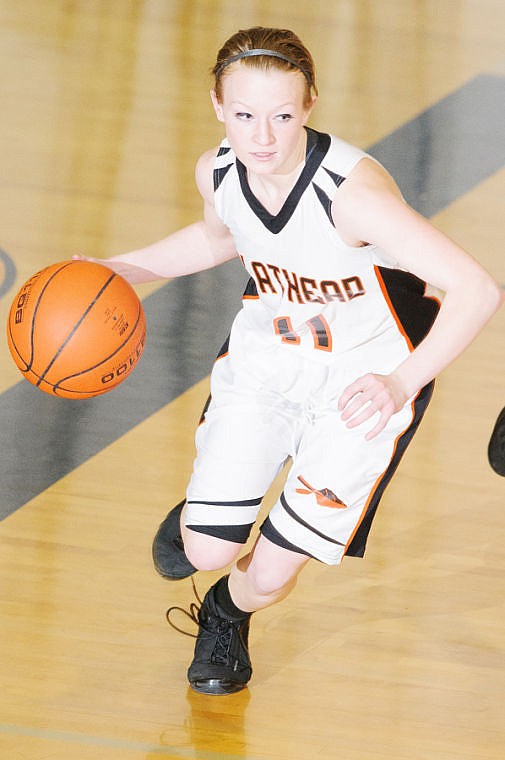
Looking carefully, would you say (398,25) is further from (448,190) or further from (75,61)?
(448,190)

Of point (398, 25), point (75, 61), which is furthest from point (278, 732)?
point (398, 25)

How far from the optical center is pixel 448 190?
6.04 meters

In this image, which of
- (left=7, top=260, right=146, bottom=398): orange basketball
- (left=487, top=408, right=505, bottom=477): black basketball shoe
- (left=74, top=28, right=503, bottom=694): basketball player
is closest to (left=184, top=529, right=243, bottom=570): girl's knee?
(left=74, top=28, right=503, bottom=694): basketball player

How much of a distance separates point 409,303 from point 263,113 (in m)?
0.60

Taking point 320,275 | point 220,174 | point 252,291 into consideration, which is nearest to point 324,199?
point 320,275

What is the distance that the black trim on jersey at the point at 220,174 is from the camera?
3.11 m

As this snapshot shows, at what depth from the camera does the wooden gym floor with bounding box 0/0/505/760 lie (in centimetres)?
318

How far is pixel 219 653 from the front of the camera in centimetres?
329

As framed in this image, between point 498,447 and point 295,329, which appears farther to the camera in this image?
point 498,447

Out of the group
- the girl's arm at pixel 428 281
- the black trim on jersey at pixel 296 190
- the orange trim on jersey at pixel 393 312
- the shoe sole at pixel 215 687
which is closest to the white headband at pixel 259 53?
the black trim on jersey at pixel 296 190

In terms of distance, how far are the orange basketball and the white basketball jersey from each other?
0.32 m

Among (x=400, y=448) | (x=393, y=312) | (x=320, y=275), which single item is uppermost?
(x=320, y=275)

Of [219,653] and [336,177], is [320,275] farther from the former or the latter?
[219,653]

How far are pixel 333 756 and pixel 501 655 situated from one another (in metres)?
0.62
